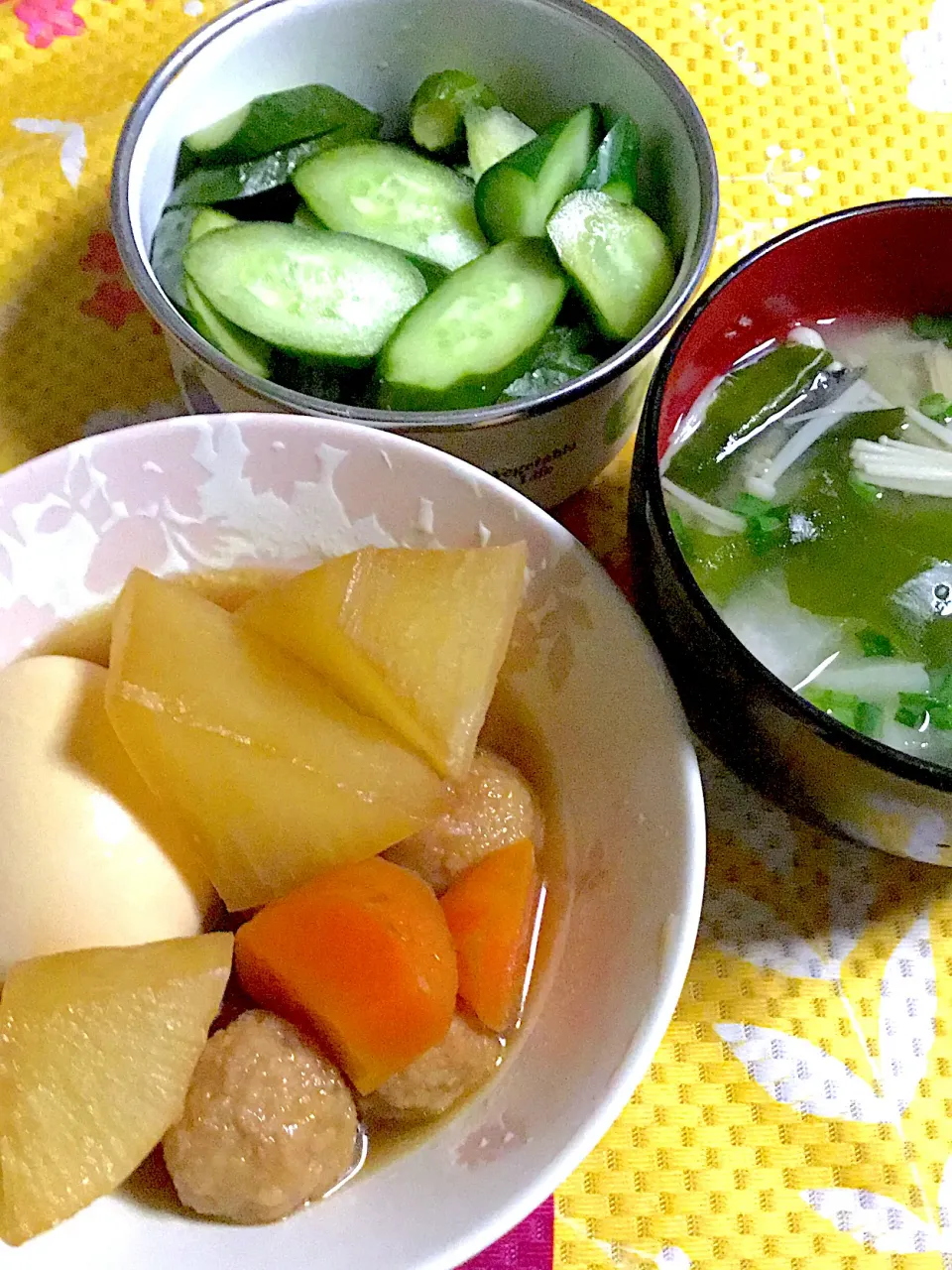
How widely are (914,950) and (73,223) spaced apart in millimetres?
1116

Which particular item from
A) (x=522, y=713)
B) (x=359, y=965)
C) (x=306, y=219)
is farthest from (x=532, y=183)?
(x=359, y=965)

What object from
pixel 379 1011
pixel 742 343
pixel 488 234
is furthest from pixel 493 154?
pixel 379 1011

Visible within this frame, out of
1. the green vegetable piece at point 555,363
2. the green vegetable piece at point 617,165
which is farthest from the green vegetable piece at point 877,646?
the green vegetable piece at point 617,165

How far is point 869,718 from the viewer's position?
2.69 ft

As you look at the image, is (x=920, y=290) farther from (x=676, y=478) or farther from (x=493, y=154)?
(x=493, y=154)

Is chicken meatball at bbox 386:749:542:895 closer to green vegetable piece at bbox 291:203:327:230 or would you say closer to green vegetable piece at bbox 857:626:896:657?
green vegetable piece at bbox 857:626:896:657

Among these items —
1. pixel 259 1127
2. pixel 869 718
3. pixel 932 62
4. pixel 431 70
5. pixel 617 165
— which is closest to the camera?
pixel 259 1127

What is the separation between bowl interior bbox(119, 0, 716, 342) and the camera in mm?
1021

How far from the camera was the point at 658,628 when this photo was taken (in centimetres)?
84

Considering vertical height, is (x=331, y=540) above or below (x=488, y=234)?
below

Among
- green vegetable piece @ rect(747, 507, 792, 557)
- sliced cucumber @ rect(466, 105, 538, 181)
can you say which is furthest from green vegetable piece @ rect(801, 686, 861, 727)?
sliced cucumber @ rect(466, 105, 538, 181)

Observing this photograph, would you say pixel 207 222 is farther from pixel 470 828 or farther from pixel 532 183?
pixel 470 828

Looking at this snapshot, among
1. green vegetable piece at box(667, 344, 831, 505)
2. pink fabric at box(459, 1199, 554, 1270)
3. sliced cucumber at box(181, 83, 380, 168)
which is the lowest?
pink fabric at box(459, 1199, 554, 1270)

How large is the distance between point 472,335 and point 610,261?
152 mm
